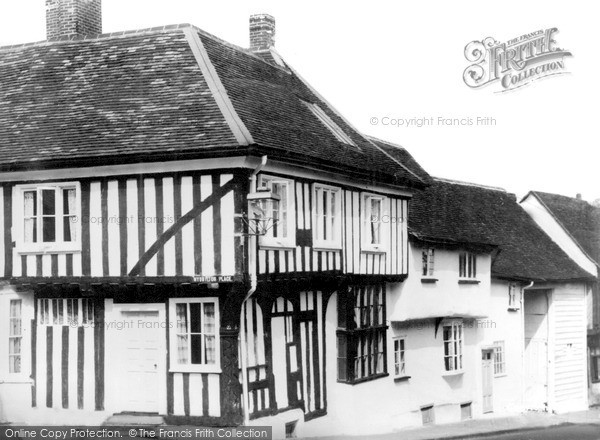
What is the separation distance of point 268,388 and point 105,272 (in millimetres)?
3833

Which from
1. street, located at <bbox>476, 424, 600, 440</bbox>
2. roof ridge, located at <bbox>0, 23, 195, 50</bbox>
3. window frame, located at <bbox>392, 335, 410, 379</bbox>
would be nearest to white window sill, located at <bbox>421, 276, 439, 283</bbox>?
window frame, located at <bbox>392, 335, 410, 379</bbox>

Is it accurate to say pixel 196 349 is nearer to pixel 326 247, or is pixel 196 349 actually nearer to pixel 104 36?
pixel 326 247

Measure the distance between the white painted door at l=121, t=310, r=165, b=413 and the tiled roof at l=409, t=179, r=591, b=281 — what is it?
331 inches

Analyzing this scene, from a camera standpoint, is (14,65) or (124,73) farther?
(14,65)

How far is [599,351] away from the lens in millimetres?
32906

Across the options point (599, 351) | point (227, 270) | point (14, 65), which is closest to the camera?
point (227, 270)

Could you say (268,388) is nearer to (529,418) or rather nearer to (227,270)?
(227,270)

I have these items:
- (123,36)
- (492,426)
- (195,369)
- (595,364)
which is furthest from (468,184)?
(195,369)

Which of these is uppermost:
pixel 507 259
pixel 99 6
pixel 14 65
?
pixel 99 6

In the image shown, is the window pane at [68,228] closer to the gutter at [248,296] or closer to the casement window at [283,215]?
the gutter at [248,296]

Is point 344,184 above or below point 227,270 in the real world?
above

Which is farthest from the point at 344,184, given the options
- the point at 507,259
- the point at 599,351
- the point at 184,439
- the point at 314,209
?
the point at 599,351

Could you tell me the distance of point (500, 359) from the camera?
27641 mm

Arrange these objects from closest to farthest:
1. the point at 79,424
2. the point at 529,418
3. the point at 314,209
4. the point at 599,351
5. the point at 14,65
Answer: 1. the point at 79,424
2. the point at 314,209
3. the point at 14,65
4. the point at 529,418
5. the point at 599,351
